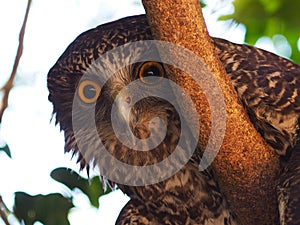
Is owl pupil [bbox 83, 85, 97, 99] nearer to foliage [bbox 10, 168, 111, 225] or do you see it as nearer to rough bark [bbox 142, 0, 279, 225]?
foliage [bbox 10, 168, 111, 225]

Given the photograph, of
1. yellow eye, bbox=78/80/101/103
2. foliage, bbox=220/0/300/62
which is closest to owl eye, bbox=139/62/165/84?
yellow eye, bbox=78/80/101/103

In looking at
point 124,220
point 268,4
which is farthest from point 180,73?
point 268,4

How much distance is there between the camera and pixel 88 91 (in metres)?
4.04

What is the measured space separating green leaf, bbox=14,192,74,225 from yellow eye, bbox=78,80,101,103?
71 cm

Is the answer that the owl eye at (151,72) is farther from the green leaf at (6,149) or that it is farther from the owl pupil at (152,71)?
the green leaf at (6,149)

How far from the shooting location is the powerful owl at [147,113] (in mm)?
3508

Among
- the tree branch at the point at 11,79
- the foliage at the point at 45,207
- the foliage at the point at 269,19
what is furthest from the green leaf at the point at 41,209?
the foliage at the point at 269,19

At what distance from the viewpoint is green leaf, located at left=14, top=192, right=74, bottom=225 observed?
14.2 feet

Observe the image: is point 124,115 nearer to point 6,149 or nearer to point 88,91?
point 88,91

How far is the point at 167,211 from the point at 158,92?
0.67 metres

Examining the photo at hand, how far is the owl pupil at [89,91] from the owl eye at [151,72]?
1.09 feet

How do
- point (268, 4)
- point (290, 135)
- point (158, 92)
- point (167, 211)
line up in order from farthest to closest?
point (268, 4), point (167, 211), point (158, 92), point (290, 135)

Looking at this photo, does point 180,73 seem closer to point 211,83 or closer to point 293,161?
point 211,83

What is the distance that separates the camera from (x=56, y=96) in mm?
4363
